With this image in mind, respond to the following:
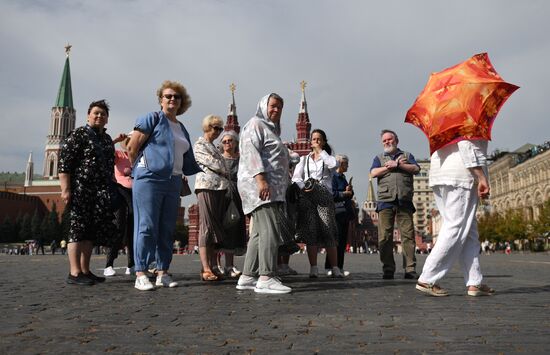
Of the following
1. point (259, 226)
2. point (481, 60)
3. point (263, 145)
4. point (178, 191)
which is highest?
point (481, 60)

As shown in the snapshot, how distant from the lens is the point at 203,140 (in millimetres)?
6227

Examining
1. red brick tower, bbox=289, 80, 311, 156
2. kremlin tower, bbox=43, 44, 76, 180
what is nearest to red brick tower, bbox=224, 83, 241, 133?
red brick tower, bbox=289, 80, 311, 156

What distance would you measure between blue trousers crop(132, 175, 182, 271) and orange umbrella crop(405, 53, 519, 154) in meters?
2.73

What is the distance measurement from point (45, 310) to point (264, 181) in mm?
2137

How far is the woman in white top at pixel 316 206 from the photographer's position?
6.23 metres

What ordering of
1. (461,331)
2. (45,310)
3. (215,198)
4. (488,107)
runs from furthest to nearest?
(215,198), (488,107), (45,310), (461,331)

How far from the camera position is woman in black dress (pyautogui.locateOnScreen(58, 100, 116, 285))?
17.9 ft

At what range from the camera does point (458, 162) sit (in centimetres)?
447

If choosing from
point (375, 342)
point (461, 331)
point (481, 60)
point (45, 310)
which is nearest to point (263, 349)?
point (375, 342)

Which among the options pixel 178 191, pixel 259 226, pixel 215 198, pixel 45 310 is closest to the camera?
pixel 45 310

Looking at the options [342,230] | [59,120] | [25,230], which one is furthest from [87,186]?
[59,120]

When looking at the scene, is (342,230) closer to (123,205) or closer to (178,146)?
(178,146)

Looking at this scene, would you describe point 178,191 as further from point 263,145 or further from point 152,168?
point 263,145

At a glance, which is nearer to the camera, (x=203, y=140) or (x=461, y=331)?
(x=461, y=331)
